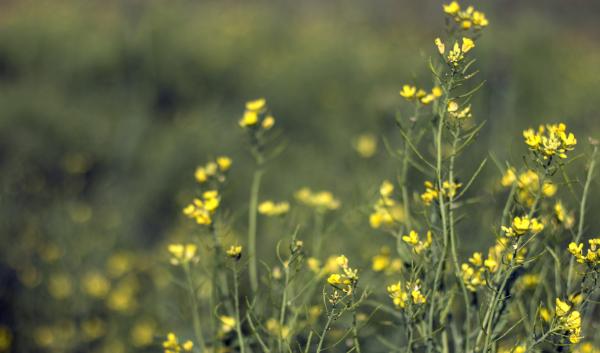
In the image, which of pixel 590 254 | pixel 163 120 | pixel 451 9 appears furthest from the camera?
pixel 163 120

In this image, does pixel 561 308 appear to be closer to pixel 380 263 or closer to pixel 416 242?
pixel 416 242

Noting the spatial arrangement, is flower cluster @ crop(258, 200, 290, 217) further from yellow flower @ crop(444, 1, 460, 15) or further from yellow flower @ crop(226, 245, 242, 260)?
yellow flower @ crop(444, 1, 460, 15)

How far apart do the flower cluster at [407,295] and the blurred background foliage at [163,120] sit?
125 centimetres

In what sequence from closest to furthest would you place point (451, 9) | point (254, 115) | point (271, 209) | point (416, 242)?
point (416, 242)
point (451, 9)
point (254, 115)
point (271, 209)

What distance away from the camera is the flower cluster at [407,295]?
1.30 m

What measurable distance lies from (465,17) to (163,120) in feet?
16.6

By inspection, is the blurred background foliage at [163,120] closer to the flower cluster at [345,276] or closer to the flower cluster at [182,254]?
the flower cluster at [182,254]

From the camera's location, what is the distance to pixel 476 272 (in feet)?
5.02

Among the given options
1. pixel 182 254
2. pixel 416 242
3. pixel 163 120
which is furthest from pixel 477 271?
pixel 163 120

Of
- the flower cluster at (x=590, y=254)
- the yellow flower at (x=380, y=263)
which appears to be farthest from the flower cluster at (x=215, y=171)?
the flower cluster at (x=590, y=254)

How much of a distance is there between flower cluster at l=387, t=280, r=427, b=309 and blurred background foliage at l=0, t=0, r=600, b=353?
1.25 metres

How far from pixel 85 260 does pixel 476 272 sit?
3070mm

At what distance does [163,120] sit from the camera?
248 inches

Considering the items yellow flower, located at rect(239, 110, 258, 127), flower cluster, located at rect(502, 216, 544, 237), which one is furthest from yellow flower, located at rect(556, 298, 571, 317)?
yellow flower, located at rect(239, 110, 258, 127)
